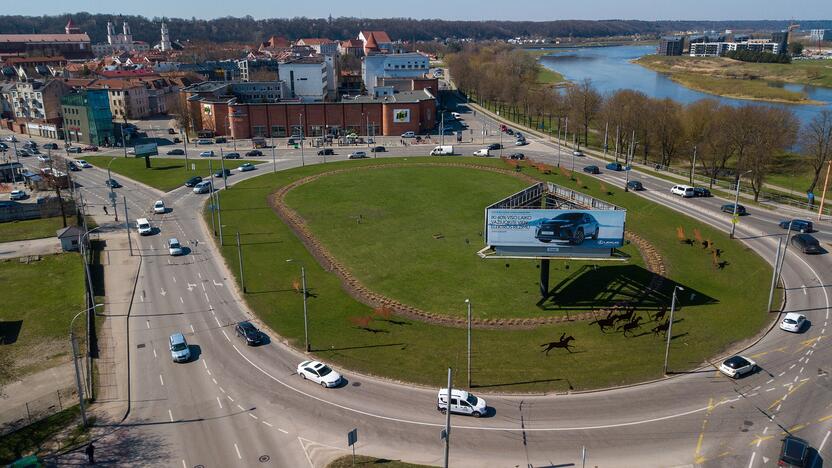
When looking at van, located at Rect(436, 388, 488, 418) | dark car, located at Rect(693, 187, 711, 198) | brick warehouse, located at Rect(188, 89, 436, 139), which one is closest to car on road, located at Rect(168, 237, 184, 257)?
van, located at Rect(436, 388, 488, 418)

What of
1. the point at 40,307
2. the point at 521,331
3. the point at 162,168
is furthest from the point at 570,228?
the point at 162,168

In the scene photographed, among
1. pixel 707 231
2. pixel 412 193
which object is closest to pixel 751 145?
pixel 707 231

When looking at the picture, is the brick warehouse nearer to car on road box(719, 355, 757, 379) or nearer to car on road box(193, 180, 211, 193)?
car on road box(193, 180, 211, 193)

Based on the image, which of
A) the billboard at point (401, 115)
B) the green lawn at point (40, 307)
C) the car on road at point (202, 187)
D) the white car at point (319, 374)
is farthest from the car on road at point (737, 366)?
the billboard at point (401, 115)

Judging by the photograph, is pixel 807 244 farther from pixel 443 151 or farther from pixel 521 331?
pixel 443 151

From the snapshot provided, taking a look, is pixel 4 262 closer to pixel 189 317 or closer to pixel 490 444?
pixel 189 317
